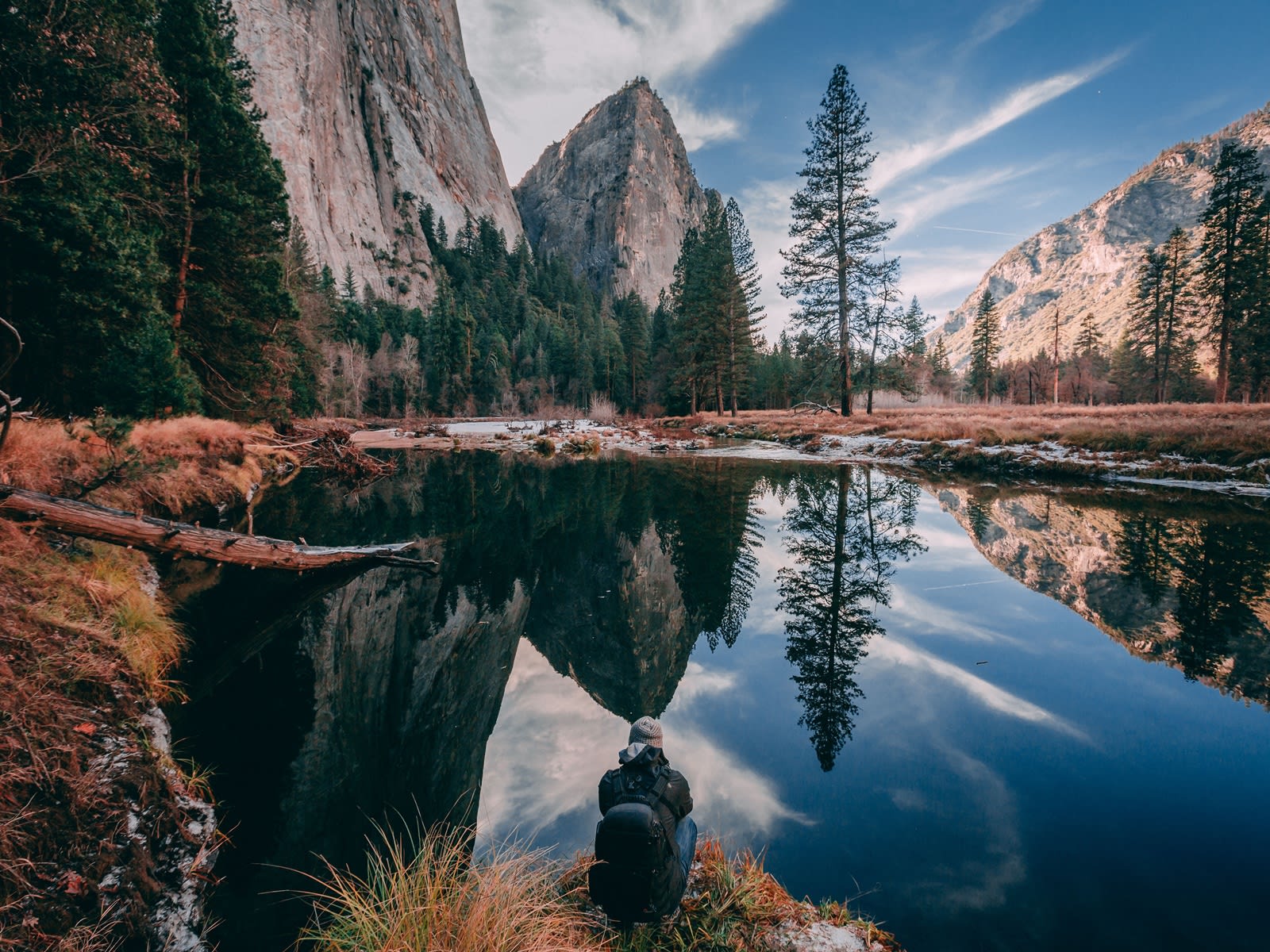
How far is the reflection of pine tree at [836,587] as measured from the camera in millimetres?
5121

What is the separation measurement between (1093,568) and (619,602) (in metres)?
7.82

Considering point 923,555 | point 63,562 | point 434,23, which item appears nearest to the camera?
point 63,562

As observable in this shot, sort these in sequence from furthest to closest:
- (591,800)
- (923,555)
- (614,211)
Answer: (614,211) → (923,555) → (591,800)

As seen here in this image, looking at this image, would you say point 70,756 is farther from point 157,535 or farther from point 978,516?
point 978,516

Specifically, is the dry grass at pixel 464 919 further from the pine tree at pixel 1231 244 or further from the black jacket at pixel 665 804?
the pine tree at pixel 1231 244

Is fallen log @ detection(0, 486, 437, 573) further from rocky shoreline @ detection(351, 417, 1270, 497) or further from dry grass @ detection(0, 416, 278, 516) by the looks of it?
Answer: rocky shoreline @ detection(351, 417, 1270, 497)

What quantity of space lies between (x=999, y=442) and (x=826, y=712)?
767 inches

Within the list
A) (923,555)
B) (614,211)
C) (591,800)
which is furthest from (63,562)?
(614,211)

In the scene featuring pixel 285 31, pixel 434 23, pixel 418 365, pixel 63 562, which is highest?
pixel 434 23

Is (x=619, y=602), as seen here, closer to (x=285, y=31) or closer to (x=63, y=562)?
(x=63, y=562)

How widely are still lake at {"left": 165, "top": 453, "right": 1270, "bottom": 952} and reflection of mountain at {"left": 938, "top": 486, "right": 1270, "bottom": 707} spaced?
0.05 meters

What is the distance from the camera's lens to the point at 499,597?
8047mm

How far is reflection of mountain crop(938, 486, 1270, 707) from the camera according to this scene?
220 inches

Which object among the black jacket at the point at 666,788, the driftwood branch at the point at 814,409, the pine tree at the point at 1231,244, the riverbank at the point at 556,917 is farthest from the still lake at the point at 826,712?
the pine tree at the point at 1231,244
